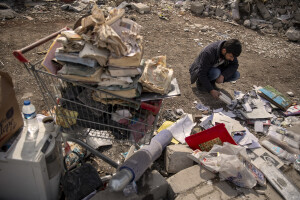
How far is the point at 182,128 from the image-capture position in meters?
3.19

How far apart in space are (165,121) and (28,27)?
13.8 ft

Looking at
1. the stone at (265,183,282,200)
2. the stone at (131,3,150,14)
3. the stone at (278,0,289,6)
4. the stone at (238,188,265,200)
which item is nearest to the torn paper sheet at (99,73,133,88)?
the stone at (238,188,265,200)

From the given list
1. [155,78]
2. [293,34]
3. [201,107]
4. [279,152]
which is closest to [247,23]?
[293,34]

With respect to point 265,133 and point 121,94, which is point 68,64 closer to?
point 121,94

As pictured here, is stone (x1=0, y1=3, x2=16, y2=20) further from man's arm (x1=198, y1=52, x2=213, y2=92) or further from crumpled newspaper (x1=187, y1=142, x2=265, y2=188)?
crumpled newspaper (x1=187, y1=142, x2=265, y2=188)

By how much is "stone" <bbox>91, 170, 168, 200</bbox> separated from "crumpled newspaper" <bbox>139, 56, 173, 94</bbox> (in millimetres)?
1047

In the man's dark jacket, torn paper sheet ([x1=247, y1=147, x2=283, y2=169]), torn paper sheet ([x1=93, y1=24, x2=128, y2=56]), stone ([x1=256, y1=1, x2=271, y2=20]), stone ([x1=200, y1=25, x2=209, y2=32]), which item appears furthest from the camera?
stone ([x1=256, y1=1, x2=271, y2=20])

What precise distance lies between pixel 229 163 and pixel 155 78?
1325 millimetres

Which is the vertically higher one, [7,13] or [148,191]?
[7,13]

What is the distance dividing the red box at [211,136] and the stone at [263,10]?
657 cm

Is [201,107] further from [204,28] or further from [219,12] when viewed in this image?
[219,12]

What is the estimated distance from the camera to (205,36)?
6023 mm

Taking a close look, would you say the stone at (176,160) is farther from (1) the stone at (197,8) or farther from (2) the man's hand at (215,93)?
(1) the stone at (197,8)

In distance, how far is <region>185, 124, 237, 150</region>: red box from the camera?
8.92 ft
